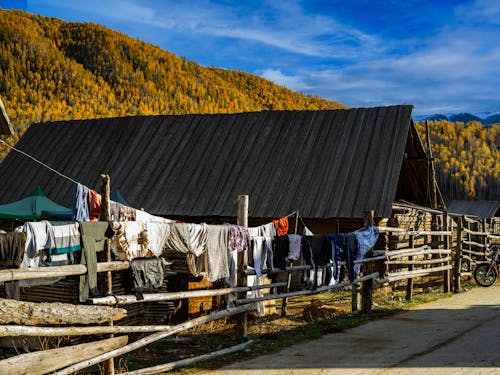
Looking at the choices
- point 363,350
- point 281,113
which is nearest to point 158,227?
point 363,350

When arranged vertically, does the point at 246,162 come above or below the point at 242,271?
above

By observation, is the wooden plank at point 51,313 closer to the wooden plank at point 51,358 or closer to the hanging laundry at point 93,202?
the wooden plank at point 51,358

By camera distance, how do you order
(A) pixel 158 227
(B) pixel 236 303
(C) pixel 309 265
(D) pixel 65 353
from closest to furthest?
(D) pixel 65 353 → (A) pixel 158 227 → (B) pixel 236 303 → (C) pixel 309 265

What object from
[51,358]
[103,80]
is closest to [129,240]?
[51,358]

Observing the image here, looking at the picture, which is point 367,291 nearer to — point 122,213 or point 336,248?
point 336,248

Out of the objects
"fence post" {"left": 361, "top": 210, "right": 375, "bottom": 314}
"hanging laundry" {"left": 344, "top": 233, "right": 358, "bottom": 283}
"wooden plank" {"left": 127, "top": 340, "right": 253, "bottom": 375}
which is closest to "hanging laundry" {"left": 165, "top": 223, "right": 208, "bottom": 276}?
"wooden plank" {"left": 127, "top": 340, "right": 253, "bottom": 375}

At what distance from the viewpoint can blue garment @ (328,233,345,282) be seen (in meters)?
13.4

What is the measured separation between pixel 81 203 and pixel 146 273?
2215 mm

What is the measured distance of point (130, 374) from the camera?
8.22m

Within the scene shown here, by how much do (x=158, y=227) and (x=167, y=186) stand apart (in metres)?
14.1

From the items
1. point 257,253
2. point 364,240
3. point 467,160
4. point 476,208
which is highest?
point 467,160

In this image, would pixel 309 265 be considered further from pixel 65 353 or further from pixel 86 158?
pixel 86 158

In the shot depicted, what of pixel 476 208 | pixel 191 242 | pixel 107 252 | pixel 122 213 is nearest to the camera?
pixel 107 252

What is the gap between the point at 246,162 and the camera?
77.4ft
